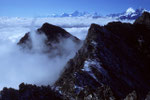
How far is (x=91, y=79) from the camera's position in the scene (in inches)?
2820

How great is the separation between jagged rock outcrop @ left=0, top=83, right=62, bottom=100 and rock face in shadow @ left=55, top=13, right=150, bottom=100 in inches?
218

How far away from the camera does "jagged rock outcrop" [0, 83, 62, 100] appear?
5012 cm

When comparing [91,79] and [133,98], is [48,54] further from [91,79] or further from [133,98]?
[133,98]

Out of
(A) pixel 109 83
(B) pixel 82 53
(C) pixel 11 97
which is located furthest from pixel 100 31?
(C) pixel 11 97

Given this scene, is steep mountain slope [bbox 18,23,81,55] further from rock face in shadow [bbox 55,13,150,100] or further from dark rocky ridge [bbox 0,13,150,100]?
rock face in shadow [bbox 55,13,150,100]

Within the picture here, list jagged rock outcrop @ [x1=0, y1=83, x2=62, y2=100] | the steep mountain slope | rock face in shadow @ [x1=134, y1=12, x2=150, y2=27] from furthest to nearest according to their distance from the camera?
1. the steep mountain slope
2. rock face in shadow @ [x1=134, y1=12, x2=150, y2=27]
3. jagged rock outcrop @ [x1=0, y1=83, x2=62, y2=100]

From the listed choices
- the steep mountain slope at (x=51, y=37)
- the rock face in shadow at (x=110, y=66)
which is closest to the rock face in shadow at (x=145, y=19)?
the rock face in shadow at (x=110, y=66)

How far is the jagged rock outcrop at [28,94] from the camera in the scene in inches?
1973

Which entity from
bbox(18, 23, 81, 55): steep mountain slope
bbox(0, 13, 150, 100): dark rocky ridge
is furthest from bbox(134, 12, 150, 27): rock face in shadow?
bbox(18, 23, 81, 55): steep mountain slope

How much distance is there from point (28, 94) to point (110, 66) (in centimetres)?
4104

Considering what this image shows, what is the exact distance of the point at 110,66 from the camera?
8269 cm

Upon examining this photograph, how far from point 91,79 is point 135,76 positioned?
27.0 m

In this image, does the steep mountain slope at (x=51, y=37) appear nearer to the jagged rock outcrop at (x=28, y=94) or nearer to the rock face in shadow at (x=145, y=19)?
the rock face in shadow at (x=145, y=19)

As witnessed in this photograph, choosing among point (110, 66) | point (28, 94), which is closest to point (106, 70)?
point (110, 66)
